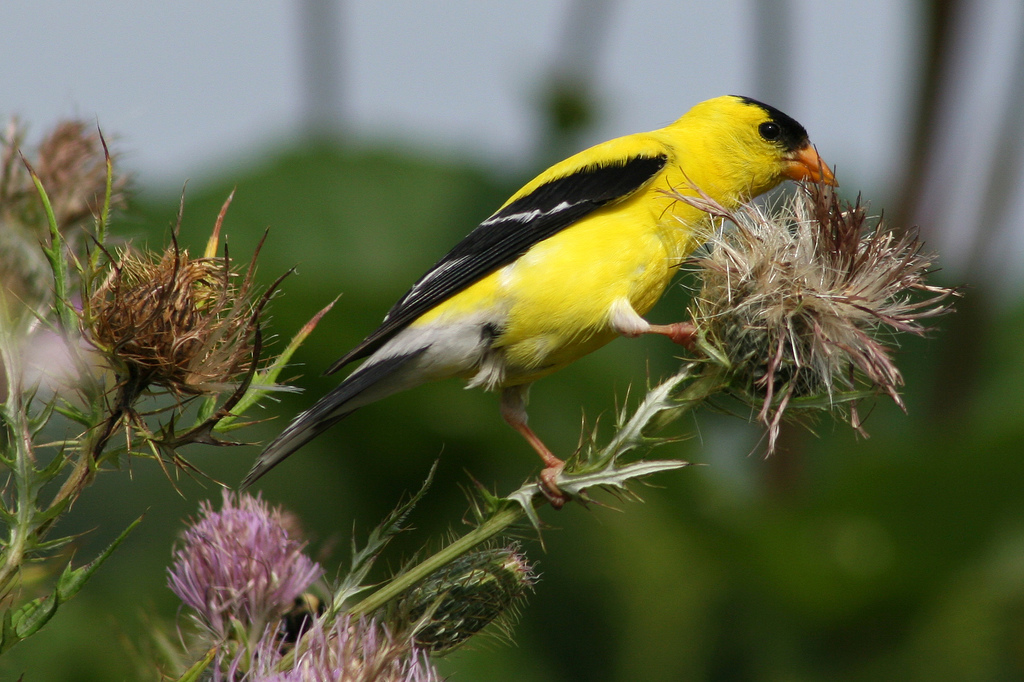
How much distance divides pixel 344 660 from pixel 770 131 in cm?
227

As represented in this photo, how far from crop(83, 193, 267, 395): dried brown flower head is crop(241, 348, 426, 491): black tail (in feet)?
1.19

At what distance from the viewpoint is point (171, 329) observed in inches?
60.1

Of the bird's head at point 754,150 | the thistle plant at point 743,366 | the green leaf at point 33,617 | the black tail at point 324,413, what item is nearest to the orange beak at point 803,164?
the bird's head at point 754,150

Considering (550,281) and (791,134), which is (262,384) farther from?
(791,134)

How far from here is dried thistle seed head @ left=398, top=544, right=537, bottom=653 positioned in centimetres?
155

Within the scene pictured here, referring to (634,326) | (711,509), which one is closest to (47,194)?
(634,326)

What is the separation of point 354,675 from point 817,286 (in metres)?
1.16

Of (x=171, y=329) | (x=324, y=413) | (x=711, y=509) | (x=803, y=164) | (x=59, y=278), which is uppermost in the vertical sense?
(x=59, y=278)

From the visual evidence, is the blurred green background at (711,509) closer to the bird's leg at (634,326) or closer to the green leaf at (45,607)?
the bird's leg at (634,326)

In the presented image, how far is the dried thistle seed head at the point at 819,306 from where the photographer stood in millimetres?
1878

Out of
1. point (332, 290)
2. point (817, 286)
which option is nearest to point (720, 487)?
point (332, 290)

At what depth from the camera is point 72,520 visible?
5020mm

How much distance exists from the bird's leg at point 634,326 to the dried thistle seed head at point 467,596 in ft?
3.01

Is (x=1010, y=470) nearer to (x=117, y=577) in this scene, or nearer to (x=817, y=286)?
(x=817, y=286)
